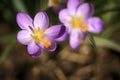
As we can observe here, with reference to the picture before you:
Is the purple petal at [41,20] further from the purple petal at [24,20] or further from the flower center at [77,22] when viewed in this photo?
the flower center at [77,22]

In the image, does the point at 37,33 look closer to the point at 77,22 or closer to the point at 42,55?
the point at 77,22

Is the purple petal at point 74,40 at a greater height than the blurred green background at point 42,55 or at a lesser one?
greater

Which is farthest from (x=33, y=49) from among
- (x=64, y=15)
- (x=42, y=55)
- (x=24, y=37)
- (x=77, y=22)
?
(x=42, y=55)

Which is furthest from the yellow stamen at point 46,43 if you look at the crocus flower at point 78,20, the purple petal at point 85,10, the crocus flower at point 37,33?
the purple petal at point 85,10

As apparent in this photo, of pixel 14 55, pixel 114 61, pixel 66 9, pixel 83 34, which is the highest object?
pixel 66 9

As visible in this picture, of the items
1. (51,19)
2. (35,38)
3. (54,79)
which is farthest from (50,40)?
(54,79)

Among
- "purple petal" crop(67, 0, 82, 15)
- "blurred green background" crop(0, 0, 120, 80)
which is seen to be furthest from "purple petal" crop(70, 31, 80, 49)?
"blurred green background" crop(0, 0, 120, 80)

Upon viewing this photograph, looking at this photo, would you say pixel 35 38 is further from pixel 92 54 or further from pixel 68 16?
pixel 92 54
